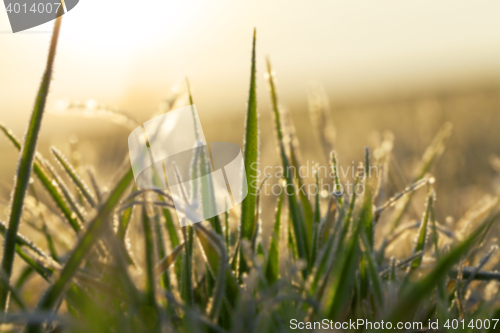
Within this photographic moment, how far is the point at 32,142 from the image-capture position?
21.3 inches

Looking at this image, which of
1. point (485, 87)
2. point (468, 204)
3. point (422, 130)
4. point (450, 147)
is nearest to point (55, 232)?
point (468, 204)

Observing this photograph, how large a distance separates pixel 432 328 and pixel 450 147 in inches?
83.1

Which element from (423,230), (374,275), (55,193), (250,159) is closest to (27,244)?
(55,193)

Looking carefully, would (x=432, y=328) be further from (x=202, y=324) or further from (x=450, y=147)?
(x=450, y=147)

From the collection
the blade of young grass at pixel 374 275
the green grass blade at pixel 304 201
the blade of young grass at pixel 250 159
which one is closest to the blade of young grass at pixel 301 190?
the green grass blade at pixel 304 201

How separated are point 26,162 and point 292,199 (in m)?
0.45

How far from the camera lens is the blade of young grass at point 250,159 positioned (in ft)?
2.37

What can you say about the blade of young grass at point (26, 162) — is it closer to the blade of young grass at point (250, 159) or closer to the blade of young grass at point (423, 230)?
the blade of young grass at point (250, 159)

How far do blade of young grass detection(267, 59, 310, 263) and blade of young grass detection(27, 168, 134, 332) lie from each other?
382mm

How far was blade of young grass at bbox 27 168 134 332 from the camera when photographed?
18.5 inches

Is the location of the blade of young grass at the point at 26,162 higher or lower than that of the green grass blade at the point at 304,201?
higher

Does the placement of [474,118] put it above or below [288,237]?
below

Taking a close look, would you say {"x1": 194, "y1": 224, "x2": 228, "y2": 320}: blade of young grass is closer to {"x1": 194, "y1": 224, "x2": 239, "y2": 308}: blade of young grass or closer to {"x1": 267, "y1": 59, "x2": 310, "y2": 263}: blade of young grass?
{"x1": 194, "y1": 224, "x2": 239, "y2": 308}: blade of young grass

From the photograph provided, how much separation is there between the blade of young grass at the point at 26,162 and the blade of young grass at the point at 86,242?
0.08 m
